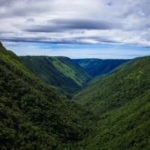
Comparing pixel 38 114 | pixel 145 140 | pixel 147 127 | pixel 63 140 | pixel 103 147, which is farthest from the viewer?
pixel 38 114

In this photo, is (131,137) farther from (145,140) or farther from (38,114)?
(38,114)

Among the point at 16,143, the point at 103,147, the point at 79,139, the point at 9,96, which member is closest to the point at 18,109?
the point at 9,96

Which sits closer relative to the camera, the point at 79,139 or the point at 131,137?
the point at 131,137

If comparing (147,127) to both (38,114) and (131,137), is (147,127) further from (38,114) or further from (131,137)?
(38,114)

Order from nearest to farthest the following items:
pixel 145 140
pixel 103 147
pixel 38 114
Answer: pixel 145 140
pixel 103 147
pixel 38 114

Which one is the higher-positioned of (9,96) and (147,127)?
(9,96)

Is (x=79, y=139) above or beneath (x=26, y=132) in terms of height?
beneath

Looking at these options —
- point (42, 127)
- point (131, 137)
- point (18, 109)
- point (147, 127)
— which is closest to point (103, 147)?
point (131, 137)

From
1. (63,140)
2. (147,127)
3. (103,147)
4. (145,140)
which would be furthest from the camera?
(63,140)

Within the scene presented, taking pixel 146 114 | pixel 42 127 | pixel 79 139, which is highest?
pixel 146 114
